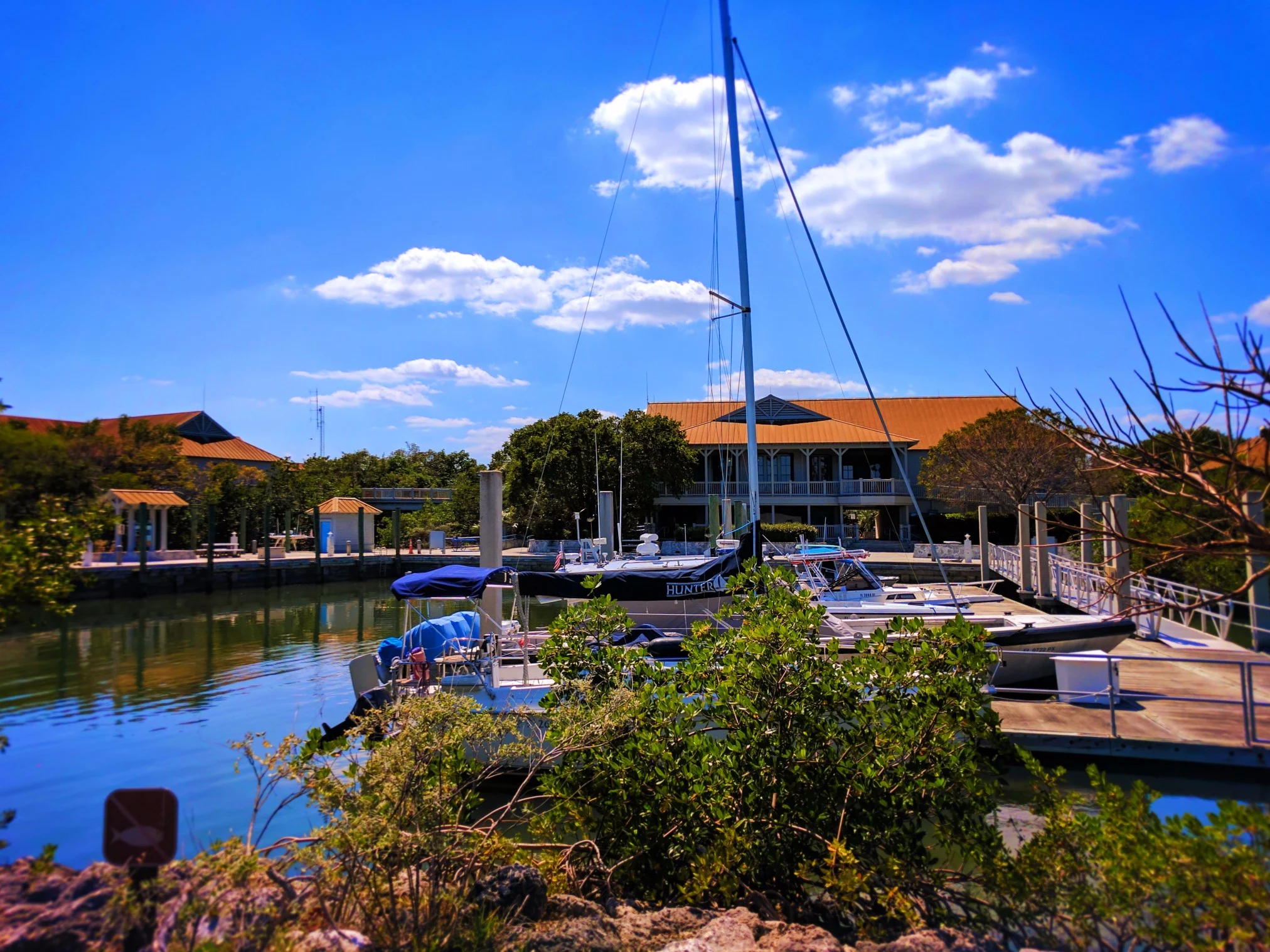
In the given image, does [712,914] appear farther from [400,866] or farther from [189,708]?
[189,708]

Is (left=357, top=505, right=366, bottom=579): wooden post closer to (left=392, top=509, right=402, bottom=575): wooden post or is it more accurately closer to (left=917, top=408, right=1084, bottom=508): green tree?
(left=392, top=509, right=402, bottom=575): wooden post

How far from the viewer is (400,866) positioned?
5.07 m

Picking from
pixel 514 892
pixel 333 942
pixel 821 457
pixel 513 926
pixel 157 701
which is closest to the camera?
pixel 333 942

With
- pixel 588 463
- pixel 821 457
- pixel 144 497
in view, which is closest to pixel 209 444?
pixel 144 497

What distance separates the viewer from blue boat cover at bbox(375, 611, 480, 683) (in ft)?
40.8

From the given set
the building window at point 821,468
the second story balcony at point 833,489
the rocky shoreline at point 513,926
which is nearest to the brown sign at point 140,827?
the rocky shoreline at point 513,926

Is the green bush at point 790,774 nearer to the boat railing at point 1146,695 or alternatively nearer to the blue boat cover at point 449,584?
the boat railing at point 1146,695

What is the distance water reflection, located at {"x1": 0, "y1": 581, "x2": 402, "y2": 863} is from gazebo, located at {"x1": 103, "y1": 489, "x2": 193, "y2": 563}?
6.32 meters

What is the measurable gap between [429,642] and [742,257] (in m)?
9.06

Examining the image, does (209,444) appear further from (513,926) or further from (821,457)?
(513,926)

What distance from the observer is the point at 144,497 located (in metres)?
37.4

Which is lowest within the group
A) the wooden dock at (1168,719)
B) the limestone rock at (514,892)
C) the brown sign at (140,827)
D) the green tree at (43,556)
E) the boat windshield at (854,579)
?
the wooden dock at (1168,719)

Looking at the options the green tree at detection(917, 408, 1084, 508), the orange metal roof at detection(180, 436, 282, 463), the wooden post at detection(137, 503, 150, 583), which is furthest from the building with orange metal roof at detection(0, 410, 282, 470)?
the green tree at detection(917, 408, 1084, 508)

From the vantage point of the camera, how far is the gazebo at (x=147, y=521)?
36.4m
